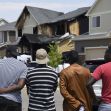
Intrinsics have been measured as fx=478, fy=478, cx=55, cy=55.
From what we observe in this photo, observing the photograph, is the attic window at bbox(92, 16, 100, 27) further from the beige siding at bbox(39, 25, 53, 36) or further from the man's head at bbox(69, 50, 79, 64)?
the man's head at bbox(69, 50, 79, 64)

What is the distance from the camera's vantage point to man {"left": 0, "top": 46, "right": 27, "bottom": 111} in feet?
23.5

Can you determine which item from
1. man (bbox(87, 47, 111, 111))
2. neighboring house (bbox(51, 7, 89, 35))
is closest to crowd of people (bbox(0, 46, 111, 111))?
man (bbox(87, 47, 111, 111))

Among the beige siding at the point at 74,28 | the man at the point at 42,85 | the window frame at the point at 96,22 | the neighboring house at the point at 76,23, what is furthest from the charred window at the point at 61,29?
the man at the point at 42,85

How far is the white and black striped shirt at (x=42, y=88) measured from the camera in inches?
277

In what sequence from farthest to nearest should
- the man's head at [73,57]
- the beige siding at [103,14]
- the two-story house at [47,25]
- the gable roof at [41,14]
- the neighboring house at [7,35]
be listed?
the neighboring house at [7,35] < the gable roof at [41,14] < the two-story house at [47,25] < the beige siding at [103,14] < the man's head at [73,57]

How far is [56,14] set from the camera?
211 ft

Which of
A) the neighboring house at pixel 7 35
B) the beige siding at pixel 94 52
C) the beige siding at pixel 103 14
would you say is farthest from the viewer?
the neighboring house at pixel 7 35

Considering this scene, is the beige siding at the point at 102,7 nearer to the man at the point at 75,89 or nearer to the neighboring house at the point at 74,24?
the neighboring house at the point at 74,24

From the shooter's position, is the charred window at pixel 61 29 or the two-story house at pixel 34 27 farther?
the charred window at pixel 61 29

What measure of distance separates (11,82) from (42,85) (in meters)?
0.50

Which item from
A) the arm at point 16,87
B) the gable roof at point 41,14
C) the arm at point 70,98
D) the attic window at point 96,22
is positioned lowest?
the arm at point 70,98

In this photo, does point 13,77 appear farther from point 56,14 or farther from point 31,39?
point 56,14

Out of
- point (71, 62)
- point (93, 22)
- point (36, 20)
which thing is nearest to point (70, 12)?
point (36, 20)

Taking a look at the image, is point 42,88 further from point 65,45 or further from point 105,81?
point 65,45
